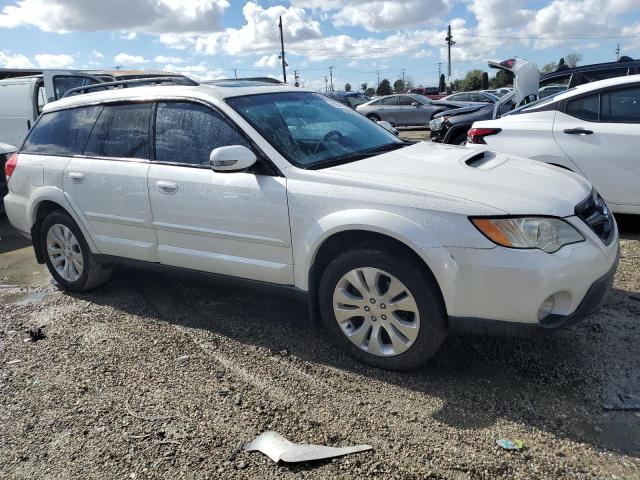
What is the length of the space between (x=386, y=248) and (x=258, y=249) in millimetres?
905

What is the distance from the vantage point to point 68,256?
4.95 metres

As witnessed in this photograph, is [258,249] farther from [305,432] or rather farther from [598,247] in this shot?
[598,247]

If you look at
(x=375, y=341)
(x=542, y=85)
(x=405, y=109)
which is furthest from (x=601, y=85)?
(x=405, y=109)

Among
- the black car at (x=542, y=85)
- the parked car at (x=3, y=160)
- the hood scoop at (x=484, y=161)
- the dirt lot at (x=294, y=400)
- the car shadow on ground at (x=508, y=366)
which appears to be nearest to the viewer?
the dirt lot at (x=294, y=400)

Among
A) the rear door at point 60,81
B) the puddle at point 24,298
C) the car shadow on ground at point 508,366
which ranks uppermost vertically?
the rear door at point 60,81

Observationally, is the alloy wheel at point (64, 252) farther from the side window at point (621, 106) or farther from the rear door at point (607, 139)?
the side window at point (621, 106)

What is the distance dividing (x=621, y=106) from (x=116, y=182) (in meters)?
4.70

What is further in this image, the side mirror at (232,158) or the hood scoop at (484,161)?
the hood scoop at (484,161)

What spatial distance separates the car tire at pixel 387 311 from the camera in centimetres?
302

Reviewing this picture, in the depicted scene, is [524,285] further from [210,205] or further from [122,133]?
[122,133]

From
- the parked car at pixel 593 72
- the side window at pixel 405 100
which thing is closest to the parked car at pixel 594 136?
the parked car at pixel 593 72

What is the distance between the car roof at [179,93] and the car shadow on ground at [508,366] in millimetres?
1575

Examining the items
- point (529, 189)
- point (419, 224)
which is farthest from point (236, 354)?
point (529, 189)

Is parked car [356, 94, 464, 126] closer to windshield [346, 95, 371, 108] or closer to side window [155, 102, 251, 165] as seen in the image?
windshield [346, 95, 371, 108]
